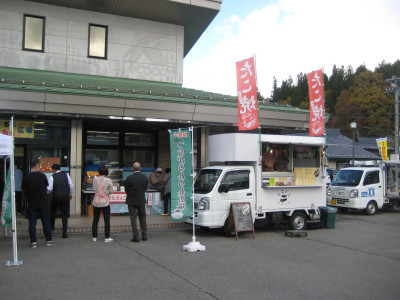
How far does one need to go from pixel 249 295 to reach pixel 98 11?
45.5 ft

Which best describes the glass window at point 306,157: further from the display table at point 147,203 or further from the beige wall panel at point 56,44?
the beige wall panel at point 56,44

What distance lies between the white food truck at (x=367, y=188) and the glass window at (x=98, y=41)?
11.8 m

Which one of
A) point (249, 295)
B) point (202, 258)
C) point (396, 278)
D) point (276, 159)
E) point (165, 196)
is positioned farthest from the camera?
point (165, 196)

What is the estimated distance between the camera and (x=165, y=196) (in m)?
13.1

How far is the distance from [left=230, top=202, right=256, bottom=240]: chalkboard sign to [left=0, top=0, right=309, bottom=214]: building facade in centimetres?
401

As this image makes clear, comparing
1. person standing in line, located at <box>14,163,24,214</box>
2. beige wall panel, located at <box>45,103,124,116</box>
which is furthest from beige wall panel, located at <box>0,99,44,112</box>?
person standing in line, located at <box>14,163,24,214</box>

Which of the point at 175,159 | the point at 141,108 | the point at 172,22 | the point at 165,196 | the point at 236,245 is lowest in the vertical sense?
the point at 236,245

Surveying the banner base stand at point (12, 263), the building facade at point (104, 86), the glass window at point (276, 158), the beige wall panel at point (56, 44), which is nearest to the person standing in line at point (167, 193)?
the building facade at point (104, 86)

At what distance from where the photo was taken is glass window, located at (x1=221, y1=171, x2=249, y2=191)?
401 inches

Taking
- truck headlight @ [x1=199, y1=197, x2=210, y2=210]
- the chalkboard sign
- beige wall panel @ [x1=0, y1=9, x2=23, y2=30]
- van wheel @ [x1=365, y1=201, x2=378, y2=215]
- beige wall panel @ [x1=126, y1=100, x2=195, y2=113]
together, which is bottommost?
van wheel @ [x1=365, y1=201, x2=378, y2=215]

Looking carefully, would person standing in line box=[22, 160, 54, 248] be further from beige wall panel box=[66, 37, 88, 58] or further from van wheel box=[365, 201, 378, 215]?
van wheel box=[365, 201, 378, 215]

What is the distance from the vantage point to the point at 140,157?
1567cm

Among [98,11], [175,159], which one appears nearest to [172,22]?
[98,11]

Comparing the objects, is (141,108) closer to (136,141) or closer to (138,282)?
(136,141)
